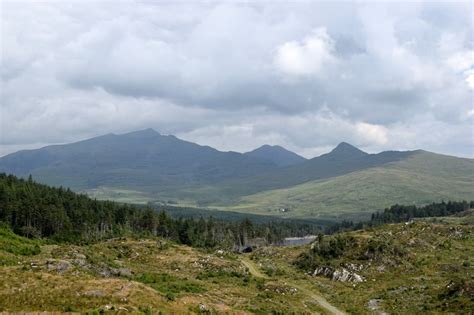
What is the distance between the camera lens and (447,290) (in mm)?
62031

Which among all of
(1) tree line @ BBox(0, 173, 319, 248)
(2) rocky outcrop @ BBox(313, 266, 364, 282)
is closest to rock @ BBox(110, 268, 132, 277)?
(2) rocky outcrop @ BBox(313, 266, 364, 282)

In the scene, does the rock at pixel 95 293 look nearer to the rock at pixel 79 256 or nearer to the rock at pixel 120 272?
the rock at pixel 120 272

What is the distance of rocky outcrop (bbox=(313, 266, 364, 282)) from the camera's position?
82.9m

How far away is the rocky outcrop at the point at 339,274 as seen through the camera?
82.9m

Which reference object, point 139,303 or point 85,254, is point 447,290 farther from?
point 85,254

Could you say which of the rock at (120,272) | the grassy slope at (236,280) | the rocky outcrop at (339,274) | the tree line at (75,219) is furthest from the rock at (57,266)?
the tree line at (75,219)

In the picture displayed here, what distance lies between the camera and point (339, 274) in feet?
279

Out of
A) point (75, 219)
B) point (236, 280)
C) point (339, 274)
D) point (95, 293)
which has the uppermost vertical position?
point (95, 293)

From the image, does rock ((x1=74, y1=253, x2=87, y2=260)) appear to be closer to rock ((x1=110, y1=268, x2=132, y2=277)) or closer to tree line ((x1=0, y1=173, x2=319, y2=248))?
rock ((x1=110, y1=268, x2=132, y2=277))

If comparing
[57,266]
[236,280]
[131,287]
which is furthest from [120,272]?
Result: [131,287]

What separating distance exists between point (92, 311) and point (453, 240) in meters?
97.2

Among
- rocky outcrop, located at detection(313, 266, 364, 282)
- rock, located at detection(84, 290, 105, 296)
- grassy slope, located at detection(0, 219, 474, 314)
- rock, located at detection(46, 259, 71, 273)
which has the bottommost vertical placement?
rocky outcrop, located at detection(313, 266, 364, 282)

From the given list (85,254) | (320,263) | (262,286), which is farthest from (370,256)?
(85,254)

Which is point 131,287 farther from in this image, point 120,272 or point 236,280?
point 236,280
